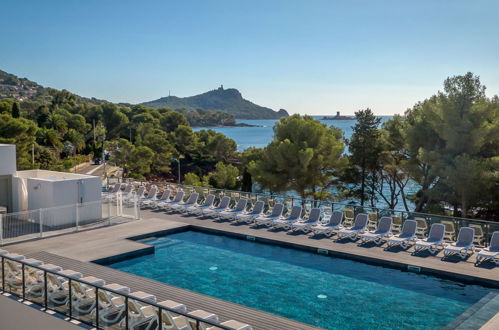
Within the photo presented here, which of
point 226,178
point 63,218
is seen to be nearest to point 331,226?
point 63,218

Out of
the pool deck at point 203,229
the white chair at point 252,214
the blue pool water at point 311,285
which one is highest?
the white chair at point 252,214

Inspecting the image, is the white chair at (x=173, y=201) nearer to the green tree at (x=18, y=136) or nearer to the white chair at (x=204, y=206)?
the white chair at (x=204, y=206)

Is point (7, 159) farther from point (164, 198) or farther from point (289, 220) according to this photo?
point (289, 220)

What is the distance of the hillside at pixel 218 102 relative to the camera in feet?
536

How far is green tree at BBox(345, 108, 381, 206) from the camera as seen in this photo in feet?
84.5

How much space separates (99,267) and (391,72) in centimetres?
3240

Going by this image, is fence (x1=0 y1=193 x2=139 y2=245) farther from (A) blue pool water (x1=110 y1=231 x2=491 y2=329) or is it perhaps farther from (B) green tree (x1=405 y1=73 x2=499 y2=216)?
(B) green tree (x1=405 y1=73 x2=499 y2=216)

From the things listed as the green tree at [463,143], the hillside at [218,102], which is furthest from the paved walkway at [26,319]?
the hillside at [218,102]

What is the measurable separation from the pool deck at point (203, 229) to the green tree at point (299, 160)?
792cm

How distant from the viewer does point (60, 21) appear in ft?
92.3

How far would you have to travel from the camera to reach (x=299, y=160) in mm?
22844

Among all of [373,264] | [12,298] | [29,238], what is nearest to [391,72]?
[373,264]

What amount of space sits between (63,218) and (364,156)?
17.3 meters

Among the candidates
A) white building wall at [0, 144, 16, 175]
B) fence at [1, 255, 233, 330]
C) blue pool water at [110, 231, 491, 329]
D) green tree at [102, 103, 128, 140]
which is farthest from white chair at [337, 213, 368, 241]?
green tree at [102, 103, 128, 140]
